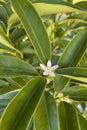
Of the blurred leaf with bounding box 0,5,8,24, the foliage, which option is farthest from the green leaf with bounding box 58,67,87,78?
the blurred leaf with bounding box 0,5,8,24

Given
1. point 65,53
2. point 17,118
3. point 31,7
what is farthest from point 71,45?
point 17,118

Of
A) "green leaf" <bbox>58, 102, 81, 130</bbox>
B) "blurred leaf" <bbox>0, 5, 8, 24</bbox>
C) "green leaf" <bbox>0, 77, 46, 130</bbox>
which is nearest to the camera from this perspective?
"green leaf" <bbox>0, 77, 46, 130</bbox>

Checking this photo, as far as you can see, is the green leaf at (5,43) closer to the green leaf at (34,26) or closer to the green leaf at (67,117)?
the green leaf at (34,26)

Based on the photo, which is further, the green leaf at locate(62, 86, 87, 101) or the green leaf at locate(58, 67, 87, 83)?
the green leaf at locate(62, 86, 87, 101)

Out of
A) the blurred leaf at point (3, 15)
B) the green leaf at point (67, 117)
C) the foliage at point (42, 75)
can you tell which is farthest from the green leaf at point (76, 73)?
the blurred leaf at point (3, 15)

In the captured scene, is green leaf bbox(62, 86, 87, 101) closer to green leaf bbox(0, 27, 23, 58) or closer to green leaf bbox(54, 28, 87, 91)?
green leaf bbox(54, 28, 87, 91)

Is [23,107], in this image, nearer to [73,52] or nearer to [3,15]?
[73,52]

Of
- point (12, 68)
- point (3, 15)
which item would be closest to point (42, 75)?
point (12, 68)
